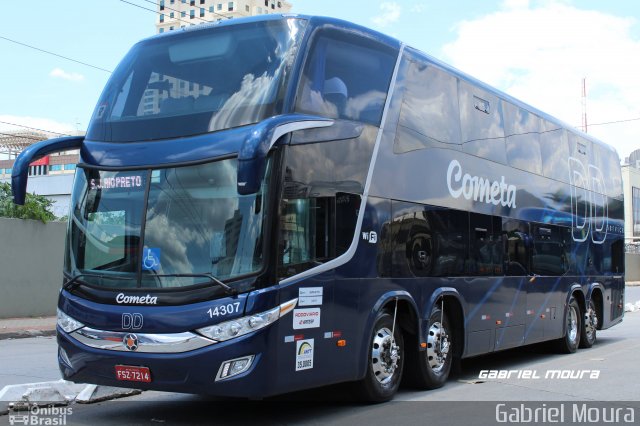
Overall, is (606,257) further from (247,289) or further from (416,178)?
(247,289)

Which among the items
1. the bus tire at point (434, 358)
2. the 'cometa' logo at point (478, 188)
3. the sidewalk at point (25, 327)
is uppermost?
the 'cometa' logo at point (478, 188)

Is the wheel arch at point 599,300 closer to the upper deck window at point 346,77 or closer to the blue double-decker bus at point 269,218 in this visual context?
the blue double-decker bus at point 269,218

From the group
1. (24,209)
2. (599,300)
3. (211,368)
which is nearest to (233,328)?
(211,368)

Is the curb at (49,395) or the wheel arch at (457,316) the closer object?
the curb at (49,395)

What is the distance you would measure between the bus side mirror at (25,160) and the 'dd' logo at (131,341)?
6.29ft

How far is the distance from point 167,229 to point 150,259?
334mm

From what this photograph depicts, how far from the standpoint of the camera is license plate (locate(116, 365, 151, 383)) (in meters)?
7.16

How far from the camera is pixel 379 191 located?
354 inches

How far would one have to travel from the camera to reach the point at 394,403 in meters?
9.07

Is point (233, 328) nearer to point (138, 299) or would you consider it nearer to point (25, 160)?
point (138, 299)

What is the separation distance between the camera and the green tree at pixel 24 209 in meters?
19.2

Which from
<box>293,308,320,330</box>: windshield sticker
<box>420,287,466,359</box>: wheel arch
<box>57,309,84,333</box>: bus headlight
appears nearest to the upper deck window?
<box>293,308,320,330</box>: windshield sticker

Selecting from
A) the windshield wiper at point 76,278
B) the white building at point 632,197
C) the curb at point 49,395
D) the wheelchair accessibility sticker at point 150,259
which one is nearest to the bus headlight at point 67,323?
the windshield wiper at point 76,278

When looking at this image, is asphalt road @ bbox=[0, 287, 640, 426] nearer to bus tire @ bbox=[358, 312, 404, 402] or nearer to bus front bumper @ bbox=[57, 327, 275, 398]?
bus tire @ bbox=[358, 312, 404, 402]
